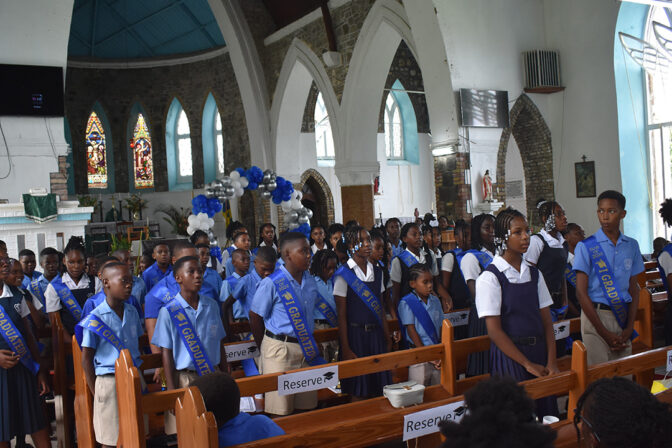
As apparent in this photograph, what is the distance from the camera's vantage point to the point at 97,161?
69.6 feet

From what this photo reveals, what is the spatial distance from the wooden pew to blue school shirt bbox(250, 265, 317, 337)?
159cm

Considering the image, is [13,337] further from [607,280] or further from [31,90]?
[31,90]

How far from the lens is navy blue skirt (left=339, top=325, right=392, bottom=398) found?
427cm

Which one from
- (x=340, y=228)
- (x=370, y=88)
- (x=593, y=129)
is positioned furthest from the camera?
(x=370, y=88)

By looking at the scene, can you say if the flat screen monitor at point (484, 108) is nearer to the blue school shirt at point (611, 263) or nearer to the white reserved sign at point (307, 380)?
the blue school shirt at point (611, 263)

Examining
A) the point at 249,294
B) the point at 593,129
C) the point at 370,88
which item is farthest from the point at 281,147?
the point at 249,294

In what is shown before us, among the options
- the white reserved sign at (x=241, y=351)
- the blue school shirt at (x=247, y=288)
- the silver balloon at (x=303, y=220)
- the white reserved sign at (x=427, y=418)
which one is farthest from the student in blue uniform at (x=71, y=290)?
the silver balloon at (x=303, y=220)

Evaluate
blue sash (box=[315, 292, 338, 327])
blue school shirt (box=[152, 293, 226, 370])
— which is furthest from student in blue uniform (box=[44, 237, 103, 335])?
blue sash (box=[315, 292, 338, 327])

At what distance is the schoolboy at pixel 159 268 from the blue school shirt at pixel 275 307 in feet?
6.79

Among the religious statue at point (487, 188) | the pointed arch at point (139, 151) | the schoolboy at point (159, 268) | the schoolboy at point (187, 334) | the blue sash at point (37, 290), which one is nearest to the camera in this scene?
the schoolboy at point (187, 334)

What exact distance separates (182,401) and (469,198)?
363 inches

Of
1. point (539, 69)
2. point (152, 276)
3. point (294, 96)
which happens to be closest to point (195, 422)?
point (152, 276)

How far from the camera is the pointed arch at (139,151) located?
21.4m

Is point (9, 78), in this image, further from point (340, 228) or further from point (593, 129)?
point (593, 129)
